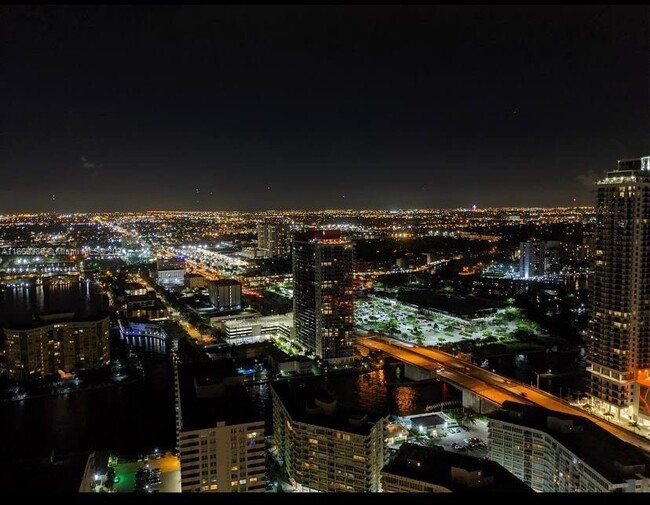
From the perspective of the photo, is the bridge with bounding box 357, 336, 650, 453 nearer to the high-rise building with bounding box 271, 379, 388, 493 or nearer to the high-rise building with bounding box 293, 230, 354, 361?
the high-rise building with bounding box 293, 230, 354, 361

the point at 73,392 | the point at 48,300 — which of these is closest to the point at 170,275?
the point at 48,300

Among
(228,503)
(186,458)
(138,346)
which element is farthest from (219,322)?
(228,503)

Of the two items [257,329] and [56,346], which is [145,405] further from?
[257,329]

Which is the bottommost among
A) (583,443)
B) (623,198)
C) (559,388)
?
(559,388)

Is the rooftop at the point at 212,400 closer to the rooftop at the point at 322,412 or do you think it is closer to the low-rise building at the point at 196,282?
the rooftop at the point at 322,412

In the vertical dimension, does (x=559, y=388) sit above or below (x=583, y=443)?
below

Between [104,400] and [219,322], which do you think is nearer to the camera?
[104,400]

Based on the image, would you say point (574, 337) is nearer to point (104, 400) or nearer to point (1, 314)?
point (104, 400)

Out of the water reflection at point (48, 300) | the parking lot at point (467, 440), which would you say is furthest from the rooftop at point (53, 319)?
the parking lot at point (467, 440)
